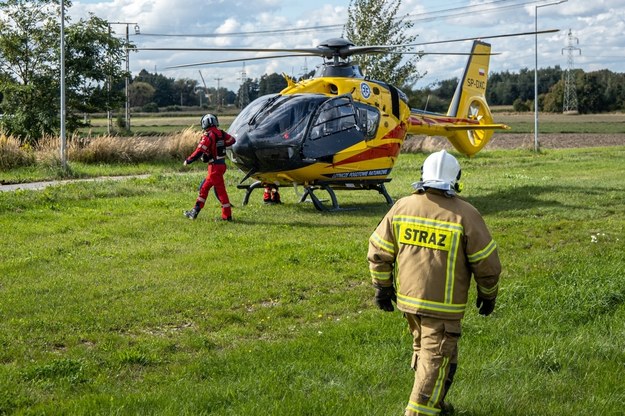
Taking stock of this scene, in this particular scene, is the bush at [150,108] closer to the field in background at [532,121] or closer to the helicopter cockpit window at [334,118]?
the field in background at [532,121]

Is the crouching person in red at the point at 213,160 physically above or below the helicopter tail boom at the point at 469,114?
below

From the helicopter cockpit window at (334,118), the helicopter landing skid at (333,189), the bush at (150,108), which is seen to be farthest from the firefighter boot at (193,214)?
the bush at (150,108)

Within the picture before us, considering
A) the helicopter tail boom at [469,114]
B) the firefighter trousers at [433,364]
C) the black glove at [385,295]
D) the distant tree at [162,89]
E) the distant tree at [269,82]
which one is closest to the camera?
Result: the firefighter trousers at [433,364]

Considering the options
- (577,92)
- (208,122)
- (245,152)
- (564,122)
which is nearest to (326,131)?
(245,152)

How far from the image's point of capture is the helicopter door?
623 inches

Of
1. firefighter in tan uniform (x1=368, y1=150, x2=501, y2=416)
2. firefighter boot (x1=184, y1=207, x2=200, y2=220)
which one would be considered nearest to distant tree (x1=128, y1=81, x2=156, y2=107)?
firefighter boot (x1=184, y1=207, x2=200, y2=220)

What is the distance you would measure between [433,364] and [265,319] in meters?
3.51

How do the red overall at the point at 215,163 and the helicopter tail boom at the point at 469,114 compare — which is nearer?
the red overall at the point at 215,163

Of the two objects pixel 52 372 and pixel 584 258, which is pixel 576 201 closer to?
pixel 584 258

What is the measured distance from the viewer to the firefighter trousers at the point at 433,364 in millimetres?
5203

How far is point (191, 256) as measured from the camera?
11.4 meters

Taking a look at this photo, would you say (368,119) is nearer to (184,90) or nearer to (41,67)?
(41,67)

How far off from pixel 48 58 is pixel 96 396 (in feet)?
83.3

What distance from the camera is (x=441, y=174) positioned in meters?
5.39
